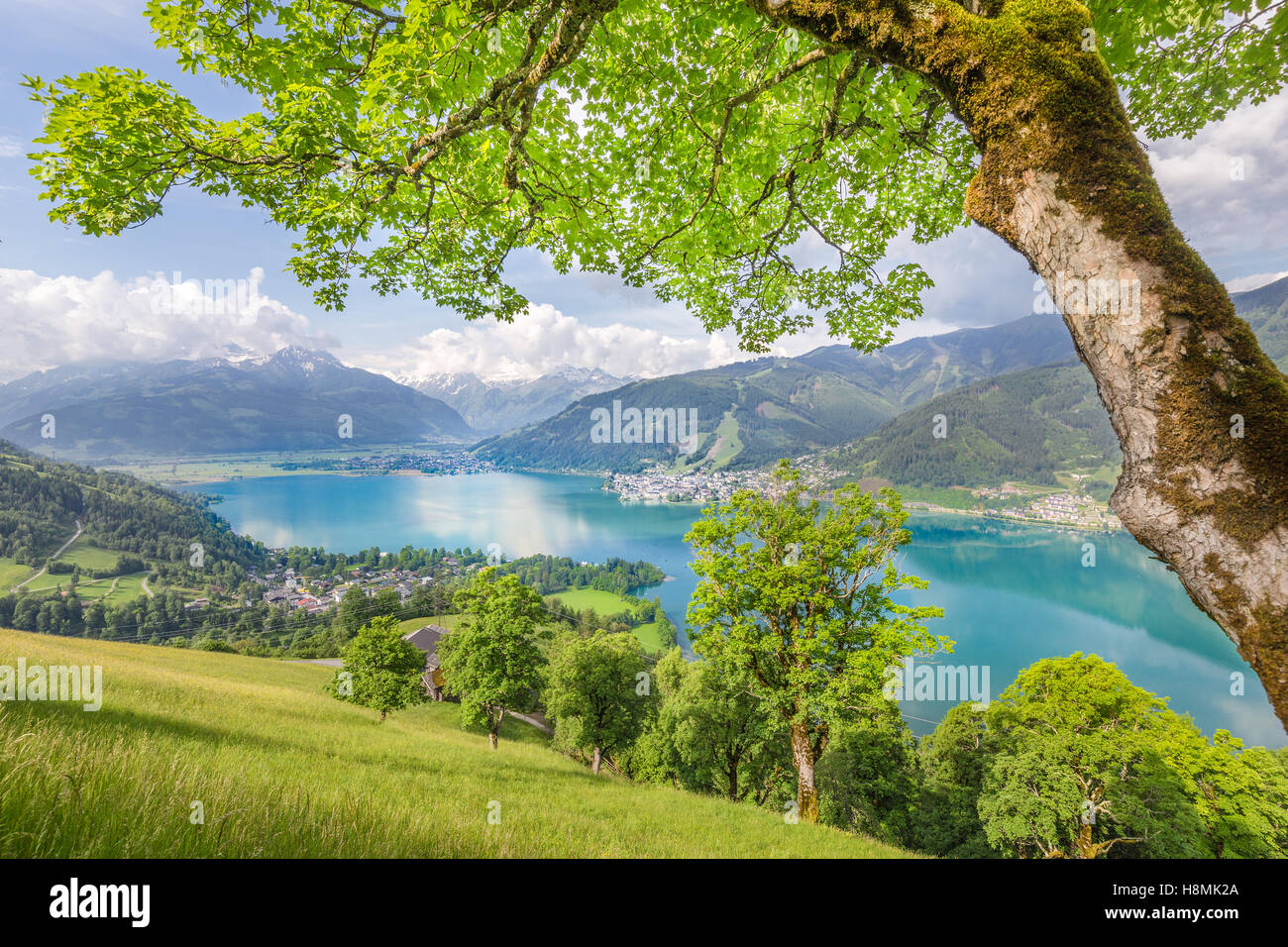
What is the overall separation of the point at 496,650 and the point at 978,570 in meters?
103

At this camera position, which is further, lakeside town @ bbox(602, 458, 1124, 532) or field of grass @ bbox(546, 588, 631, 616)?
lakeside town @ bbox(602, 458, 1124, 532)

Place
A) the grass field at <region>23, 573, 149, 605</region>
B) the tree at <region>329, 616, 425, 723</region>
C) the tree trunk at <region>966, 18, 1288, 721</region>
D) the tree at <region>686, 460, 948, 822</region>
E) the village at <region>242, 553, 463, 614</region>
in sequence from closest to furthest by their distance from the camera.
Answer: the tree trunk at <region>966, 18, 1288, 721</region>, the tree at <region>686, 460, 948, 822</region>, the tree at <region>329, 616, 425, 723</region>, the village at <region>242, 553, 463, 614</region>, the grass field at <region>23, 573, 149, 605</region>

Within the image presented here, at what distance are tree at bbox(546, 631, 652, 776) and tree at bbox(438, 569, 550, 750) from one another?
341 centimetres

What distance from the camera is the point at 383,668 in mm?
18078

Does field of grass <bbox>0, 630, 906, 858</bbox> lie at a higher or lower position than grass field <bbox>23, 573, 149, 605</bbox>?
higher

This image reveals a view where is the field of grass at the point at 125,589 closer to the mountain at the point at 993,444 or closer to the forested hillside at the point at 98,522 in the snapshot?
the forested hillside at the point at 98,522

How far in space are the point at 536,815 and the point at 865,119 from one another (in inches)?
297

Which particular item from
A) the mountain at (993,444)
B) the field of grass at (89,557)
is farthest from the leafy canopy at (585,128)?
the mountain at (993,444)

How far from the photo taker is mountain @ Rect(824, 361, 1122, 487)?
154325mm

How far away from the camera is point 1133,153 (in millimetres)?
1901

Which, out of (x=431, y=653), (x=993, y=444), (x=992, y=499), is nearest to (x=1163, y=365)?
(x=431, y=653)

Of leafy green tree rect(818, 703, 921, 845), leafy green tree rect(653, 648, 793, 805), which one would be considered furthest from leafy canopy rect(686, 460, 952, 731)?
leafy green tree rect(818, 703, 921, 845)

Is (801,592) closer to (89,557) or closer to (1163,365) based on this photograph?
(1163,365)

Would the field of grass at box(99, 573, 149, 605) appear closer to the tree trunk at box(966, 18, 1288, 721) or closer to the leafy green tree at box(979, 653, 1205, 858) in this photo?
the leafy green tree at box(979, 653, 1205, 858)
